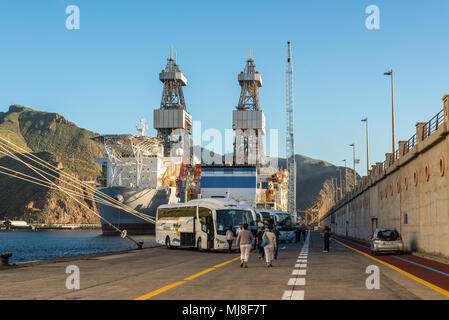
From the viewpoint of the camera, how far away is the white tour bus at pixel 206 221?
3231cm

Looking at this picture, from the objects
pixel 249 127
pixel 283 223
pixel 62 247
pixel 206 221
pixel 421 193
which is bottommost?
pixel 62 247

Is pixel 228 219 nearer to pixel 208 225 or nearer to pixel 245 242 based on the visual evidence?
pixel 208 225

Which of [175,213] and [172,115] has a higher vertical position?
[172,115]

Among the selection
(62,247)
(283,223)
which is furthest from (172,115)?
(283,223)

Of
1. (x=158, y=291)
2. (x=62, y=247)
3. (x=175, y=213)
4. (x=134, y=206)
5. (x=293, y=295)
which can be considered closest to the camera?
(x=293, y=295)

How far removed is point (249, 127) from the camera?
155375mm

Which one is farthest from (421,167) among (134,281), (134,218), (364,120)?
(134,218)

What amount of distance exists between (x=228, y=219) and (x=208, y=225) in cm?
136

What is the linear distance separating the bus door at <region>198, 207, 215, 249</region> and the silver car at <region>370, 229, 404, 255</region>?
9787 millimetres

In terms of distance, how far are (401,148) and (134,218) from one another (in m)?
61.9

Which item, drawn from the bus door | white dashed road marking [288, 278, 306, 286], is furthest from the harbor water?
white dashed road marking [288, 278, 306, 286]

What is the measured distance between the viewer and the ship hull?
90.7 meters

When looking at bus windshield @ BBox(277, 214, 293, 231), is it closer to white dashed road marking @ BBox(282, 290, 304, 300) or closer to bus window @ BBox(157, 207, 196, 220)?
bus window @ BBox(157, 207, 196, 220)

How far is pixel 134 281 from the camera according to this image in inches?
585
